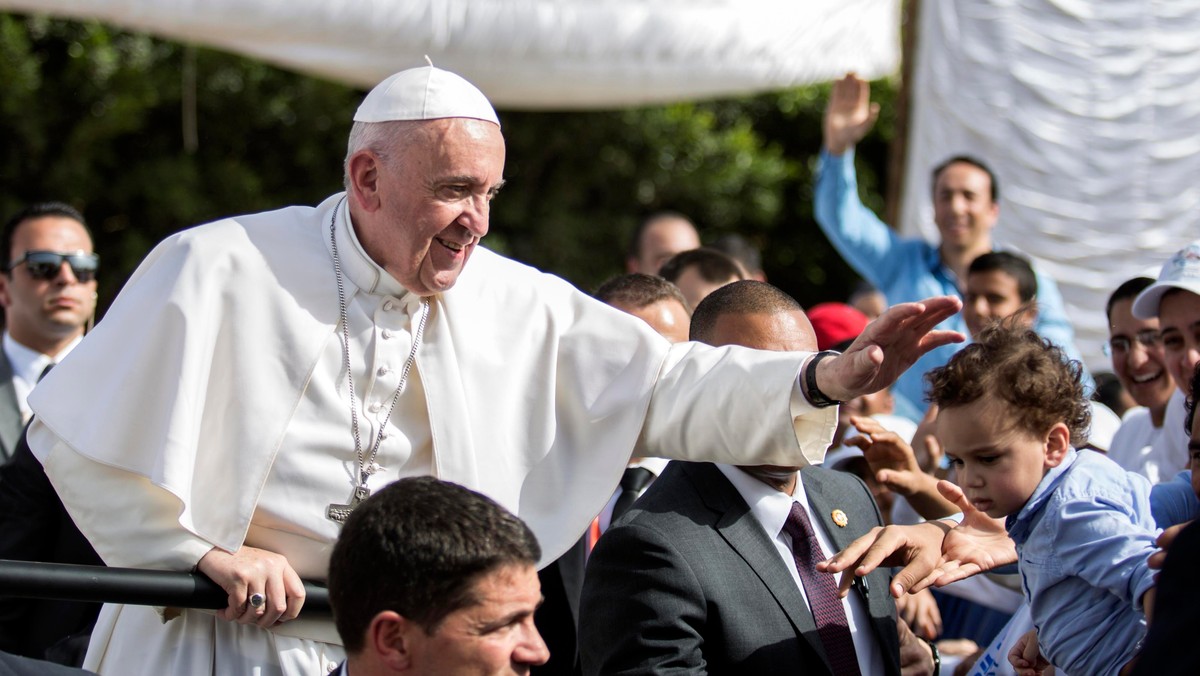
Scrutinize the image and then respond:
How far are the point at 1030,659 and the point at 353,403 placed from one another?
163 centimetres

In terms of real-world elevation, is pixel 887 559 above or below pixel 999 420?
below

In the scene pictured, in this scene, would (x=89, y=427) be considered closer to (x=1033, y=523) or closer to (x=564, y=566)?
(x=564, y=566)

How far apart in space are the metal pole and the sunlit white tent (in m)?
5.79

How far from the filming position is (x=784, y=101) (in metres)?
11.8

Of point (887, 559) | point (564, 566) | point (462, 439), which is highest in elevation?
point (462, 439)

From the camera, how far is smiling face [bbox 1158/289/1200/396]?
4219 millimetres

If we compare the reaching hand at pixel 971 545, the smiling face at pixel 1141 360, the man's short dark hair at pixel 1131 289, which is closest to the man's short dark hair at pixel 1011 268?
the man's short dark hair at pixel 1131 289

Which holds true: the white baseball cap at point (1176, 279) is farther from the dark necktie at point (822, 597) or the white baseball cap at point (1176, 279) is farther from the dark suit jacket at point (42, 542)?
the dark suit jacket at point (42, 542)

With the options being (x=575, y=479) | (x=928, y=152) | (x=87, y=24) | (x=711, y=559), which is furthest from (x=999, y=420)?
(x=87, y=24)

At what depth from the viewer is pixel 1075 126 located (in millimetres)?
8578

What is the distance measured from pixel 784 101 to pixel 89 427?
912 centimetres

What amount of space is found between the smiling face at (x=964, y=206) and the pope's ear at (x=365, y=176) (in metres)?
3.30

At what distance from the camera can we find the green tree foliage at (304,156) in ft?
31.3

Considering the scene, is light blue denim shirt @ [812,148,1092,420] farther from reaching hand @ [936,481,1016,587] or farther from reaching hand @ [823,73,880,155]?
reaching hand @ [936,481,1016,587]
